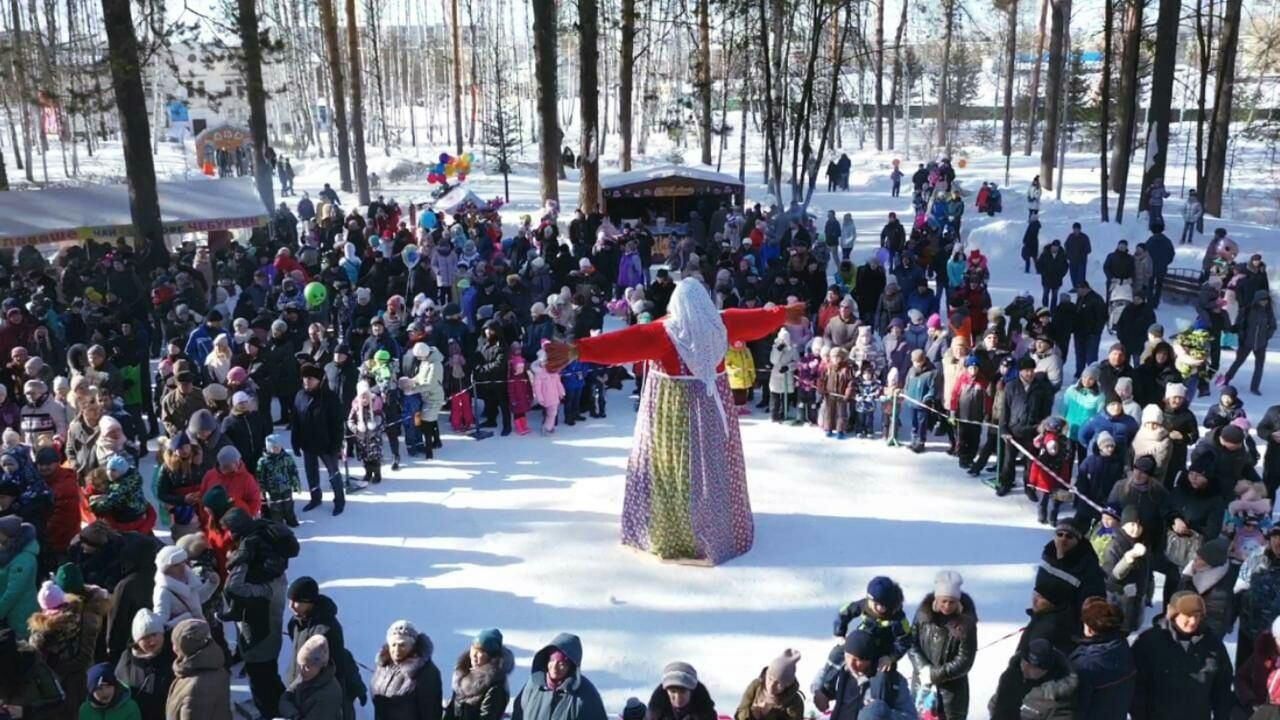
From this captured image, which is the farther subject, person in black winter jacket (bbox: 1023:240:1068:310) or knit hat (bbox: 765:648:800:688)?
person in black winter jacket (bbox: 1023:240:1068:310)

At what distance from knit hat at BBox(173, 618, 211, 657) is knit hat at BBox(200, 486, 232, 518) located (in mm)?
1840

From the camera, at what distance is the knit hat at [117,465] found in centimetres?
669

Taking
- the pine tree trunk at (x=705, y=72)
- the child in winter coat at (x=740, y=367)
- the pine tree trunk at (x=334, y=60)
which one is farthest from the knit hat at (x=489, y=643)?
the pine tree trunk at (x=334, y=60)

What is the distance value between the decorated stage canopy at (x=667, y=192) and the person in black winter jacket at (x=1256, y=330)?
1240cm

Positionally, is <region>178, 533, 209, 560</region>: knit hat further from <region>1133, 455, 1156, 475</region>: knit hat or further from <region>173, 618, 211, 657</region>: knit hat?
<region>1133, 455, 1156, 475</region>: knit hat

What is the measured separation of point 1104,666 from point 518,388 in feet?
23.0

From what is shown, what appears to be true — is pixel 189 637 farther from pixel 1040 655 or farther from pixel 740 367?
pixel 740 367

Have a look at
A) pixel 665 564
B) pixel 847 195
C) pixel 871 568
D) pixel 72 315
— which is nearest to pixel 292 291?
pixel 72 315

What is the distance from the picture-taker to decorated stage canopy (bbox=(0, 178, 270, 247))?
60.6ft

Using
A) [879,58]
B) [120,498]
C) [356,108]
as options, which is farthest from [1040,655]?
[879,58]

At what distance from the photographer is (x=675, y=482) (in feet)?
25.0

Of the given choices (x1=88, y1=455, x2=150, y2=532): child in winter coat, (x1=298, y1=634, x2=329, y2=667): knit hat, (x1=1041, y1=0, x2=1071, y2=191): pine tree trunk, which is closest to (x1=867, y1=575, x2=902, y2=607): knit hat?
(x1=298, y1=634, x2=329, y2=667): knit hat

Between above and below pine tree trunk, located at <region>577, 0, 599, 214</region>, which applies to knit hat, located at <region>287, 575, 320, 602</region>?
below

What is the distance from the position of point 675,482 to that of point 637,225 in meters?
13.0
